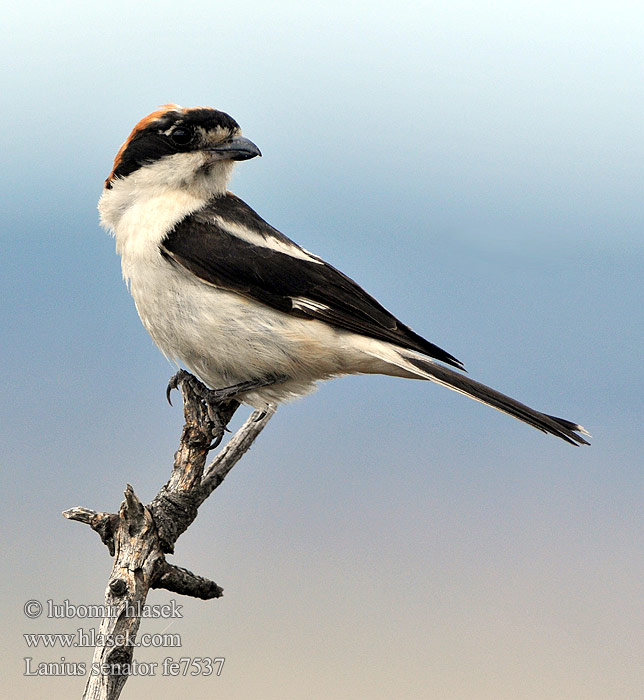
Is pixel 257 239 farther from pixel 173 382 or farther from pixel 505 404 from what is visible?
pixel 505 404

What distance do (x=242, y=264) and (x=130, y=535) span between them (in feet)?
4.64

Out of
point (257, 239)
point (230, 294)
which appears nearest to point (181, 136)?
point (257, 239)

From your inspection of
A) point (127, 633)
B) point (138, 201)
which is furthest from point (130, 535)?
point (138, 201)

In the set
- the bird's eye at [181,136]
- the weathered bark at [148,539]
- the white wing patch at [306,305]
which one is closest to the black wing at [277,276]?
the white wing patch at [306,305]

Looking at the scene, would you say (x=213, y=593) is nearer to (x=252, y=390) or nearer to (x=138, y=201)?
(x=252, y=390)

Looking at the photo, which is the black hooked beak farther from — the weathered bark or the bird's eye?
the weathered bark

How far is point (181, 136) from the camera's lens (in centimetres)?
442

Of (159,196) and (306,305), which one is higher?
(159,196)

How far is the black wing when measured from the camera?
4164 mm

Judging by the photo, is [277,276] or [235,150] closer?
[277,276]

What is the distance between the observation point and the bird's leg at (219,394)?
4.29 meters

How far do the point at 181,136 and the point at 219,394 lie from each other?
54.4 inches

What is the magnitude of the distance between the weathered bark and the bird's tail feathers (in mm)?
1000

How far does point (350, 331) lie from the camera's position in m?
4.26
